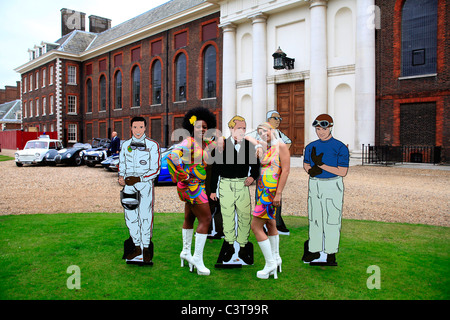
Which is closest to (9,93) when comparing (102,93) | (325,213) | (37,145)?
(102,93)

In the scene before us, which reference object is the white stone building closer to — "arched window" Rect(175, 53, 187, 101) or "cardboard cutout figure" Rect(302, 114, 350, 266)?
"arched window" Rect(175, 53, 187, 101)

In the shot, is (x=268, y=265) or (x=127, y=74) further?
(x=127, y=74)

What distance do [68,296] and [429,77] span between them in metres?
18.7

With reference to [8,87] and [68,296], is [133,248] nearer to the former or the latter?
[68,296]

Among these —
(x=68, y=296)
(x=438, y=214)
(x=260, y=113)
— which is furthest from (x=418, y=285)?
(x=260, y=113)

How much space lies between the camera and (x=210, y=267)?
14.1ft

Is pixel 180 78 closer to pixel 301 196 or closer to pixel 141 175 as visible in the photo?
pixel 301 196

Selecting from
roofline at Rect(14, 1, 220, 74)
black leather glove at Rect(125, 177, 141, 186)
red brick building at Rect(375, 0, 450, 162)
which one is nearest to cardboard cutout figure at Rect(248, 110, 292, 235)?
black leather glove at Rect(125, 177, 141, 186)

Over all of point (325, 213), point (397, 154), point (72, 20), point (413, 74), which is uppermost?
point (72, 20)

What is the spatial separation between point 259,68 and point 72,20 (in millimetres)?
36490

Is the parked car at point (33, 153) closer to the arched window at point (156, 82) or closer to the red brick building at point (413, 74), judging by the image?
the arched window at point (156, 82)

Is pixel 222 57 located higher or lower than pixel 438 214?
higher

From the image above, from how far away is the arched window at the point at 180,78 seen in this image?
29953mm

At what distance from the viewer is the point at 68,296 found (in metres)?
3.36
